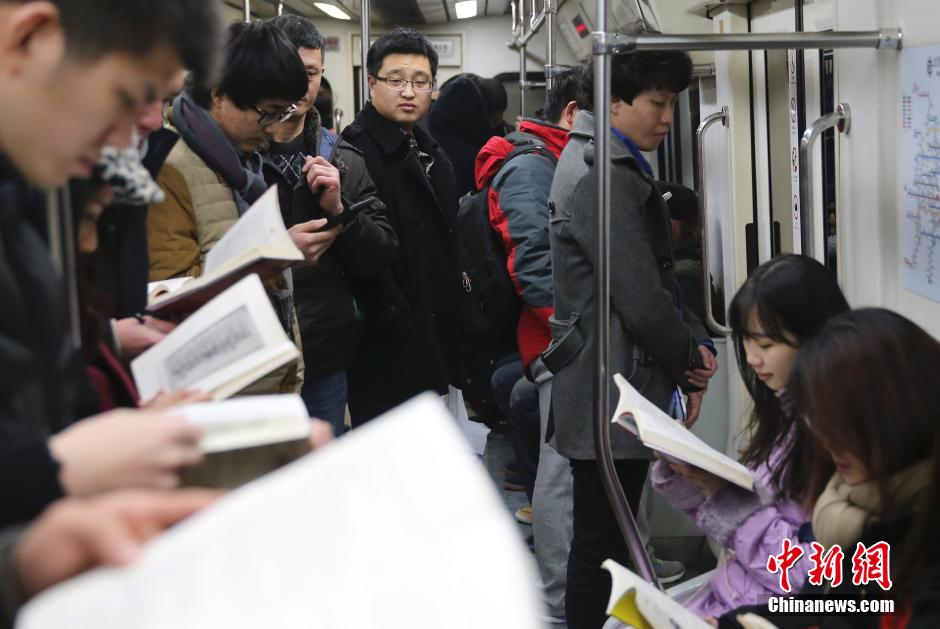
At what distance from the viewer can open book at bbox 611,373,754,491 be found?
1.73m

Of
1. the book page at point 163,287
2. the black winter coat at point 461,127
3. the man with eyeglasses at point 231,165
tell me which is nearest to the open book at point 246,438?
the book page at point 163,287

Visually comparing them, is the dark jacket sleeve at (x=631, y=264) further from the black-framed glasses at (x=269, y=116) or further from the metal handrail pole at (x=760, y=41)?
the black-framed glasses at (x=269, y=116)

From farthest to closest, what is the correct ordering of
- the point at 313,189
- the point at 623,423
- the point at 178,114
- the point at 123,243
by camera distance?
1. the point at 313,189
2. the point at 178,114
3. the point at 623,423
4. the point at 123,243

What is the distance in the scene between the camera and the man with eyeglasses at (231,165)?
2049mm

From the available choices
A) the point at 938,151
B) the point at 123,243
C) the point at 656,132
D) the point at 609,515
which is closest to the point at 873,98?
the point at 938,151

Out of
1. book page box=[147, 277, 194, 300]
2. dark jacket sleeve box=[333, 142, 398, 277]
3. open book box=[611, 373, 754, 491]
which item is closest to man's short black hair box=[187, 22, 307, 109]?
dark jacket sleeve box=[333, 142, 398, 277]

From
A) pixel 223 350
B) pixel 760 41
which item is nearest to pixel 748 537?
pixel 760 41

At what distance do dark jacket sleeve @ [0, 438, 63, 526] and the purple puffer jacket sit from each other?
1409 millimetres

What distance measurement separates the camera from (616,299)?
244 centimetres

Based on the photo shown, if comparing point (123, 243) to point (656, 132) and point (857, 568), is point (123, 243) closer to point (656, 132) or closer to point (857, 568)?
point (857, 568)

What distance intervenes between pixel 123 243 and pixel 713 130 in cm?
258

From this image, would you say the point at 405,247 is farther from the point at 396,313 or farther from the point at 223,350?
the point at 223,350

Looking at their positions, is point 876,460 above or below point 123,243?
below

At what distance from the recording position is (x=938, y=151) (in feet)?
6.45
